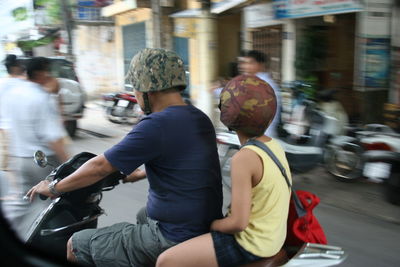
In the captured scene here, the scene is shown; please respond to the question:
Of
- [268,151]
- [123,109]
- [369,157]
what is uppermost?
[268,151]

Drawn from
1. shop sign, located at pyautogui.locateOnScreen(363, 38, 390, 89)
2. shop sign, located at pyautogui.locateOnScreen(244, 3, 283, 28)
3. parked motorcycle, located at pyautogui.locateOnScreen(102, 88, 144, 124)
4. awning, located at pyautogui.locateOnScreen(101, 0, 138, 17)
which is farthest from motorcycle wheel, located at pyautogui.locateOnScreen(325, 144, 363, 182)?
awning, located at pyautogui.locateOnScreen(101, 0, 138, 17)

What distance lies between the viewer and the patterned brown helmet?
169cm

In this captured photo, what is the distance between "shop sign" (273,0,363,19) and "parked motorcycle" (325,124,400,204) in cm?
208

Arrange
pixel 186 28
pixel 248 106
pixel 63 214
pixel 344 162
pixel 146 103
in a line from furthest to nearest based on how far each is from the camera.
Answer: pixel 186 28 → pixel 344 162 → pixel 63 214 → pixel 146 103 → pixel 248 106

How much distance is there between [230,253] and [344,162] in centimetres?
438

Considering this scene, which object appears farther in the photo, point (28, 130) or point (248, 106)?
point (28, 130)

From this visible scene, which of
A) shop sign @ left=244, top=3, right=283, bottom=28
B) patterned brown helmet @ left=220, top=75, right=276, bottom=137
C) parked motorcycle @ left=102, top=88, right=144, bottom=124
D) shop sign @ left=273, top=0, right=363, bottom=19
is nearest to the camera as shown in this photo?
patterned brown helmet @ left=220, top=75, right=276, bottom=137

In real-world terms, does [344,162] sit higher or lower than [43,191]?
lower

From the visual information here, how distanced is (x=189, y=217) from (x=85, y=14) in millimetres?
17348

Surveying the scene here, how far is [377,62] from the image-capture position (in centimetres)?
659

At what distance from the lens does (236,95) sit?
1.70 metres

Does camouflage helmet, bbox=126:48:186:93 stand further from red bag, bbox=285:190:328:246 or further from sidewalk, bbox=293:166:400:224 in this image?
sidewalk, bbox=293:166:400:224

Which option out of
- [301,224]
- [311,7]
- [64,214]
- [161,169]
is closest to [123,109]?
[311,7]

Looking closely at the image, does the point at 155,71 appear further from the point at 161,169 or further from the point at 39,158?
the point at 39,158
